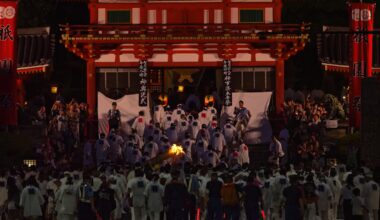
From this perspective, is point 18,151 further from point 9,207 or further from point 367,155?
point 367,155

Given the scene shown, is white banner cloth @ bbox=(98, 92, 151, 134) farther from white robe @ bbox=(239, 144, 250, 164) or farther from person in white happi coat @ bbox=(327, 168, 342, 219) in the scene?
person in white happi coat @ bbox=(327, 168, 342, 219)

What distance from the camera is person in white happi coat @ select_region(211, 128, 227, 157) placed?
144 feet

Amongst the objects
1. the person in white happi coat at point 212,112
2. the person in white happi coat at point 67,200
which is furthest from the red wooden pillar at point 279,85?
the person in white happi coat at point 67,200

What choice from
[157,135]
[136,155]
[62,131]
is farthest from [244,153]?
[62,131]

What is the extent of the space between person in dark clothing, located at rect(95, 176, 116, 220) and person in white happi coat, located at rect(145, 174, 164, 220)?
4.76 feet

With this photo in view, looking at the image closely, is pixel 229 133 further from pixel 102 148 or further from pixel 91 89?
pixel 91 89

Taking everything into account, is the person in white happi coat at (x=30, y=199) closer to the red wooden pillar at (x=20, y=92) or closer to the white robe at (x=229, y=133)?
the white robe at (x=229, y=133)

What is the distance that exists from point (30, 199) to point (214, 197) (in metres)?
4.53

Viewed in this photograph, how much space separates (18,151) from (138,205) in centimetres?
1120

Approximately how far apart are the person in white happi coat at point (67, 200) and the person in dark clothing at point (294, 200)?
5099 millimetres

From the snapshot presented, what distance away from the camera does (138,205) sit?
33906mm

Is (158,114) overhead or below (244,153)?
overhead

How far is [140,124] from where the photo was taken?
152ft

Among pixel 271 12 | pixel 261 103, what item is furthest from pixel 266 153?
pixel 271 12
